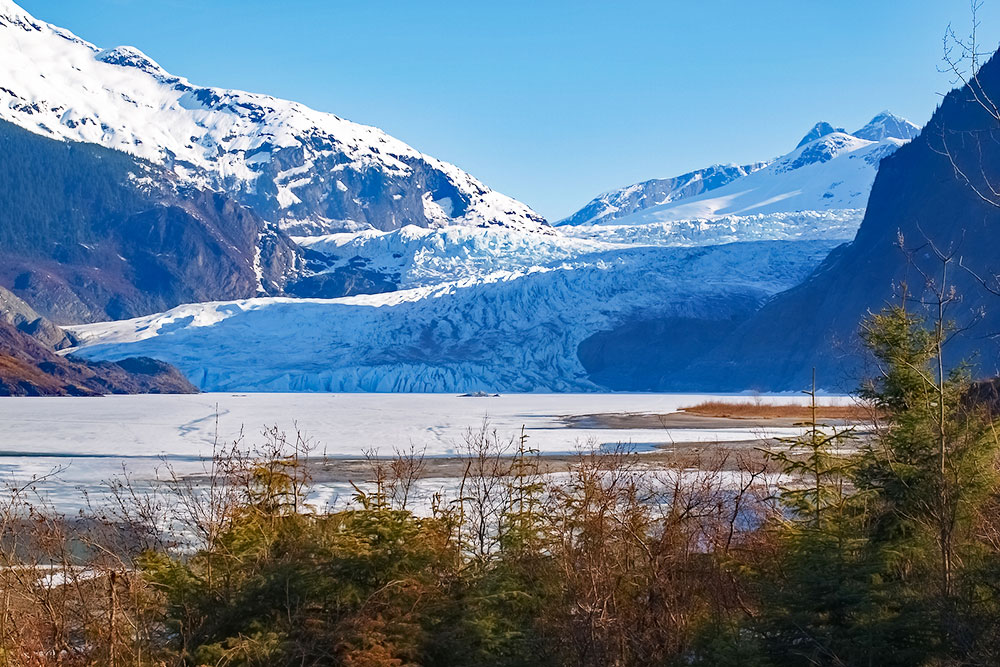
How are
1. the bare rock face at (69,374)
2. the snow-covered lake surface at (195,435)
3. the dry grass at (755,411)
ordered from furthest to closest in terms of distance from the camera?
the bare rock face at (69,374), the dry grass at (755,411), the snow-covered lake surface at (195,435)

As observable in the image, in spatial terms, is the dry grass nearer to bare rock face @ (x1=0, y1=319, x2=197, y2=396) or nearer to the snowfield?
the snowfield

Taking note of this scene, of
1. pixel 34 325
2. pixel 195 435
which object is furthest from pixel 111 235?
pixel 195 435

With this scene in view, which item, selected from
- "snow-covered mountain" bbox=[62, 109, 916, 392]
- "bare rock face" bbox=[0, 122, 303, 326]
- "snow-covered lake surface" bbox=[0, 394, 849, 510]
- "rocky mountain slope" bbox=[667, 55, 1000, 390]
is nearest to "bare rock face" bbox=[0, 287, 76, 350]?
"snow-covered mountain" bbox=[62, 109, 916, 392]

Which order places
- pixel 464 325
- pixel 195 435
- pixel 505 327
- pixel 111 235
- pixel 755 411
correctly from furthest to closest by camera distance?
pixel 111 235 < pixel 464 325 < pixel 505 327 < pixel 755 411 < pixel 195 435

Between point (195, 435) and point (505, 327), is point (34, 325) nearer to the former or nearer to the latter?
point (505, 327)

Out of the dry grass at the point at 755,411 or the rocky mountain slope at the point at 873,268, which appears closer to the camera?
the dry grass at the point at 755,411

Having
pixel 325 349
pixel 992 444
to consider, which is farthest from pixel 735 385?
pixel 992 444

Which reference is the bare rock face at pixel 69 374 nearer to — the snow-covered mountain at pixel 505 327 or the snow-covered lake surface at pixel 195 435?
the snow-covered mountain at pixel 505 327

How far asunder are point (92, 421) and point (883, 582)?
37.7m

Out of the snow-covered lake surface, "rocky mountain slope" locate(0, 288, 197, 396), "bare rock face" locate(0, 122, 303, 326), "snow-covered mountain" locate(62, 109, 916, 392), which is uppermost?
"bare rock face" locate(0, 122, 303, 326)

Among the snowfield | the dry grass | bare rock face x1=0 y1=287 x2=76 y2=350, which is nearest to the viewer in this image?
the dry grass

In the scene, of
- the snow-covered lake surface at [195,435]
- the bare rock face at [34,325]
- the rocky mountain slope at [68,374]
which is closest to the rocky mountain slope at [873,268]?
the snow-covered lake surface at [195,435]

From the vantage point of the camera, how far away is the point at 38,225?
606 ft

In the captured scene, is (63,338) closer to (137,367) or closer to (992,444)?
(137,367)
